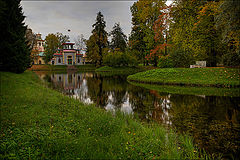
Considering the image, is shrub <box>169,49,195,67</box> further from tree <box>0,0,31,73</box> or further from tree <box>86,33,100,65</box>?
tree <box>86,33,100,65</box>

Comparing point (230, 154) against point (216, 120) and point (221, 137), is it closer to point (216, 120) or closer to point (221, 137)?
point (221, 137)

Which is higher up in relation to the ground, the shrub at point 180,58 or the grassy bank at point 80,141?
the shrub at point 180,58

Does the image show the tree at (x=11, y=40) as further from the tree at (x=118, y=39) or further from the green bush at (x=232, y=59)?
the tree at (x=118, y=39)

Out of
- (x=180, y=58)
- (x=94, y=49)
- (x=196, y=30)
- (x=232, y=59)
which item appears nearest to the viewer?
(x=196, y=30)

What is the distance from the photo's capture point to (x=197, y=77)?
17062 millimetres

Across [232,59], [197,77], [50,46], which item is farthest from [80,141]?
[50,46]

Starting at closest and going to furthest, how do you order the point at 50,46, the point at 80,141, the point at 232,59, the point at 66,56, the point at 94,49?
the point at 80,141 → the point at 232,59 → the point at 94,49 → the point at 66,56 → the point at 50,46

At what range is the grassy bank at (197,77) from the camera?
15.1 m

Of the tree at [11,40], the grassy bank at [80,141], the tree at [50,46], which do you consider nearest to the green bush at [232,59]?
the grassy bank at [80,141]

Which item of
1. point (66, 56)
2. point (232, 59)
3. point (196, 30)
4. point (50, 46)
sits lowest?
point (232, 59)

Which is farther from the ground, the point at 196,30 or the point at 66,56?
the point at 66,56

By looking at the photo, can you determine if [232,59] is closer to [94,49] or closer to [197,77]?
[197,77]

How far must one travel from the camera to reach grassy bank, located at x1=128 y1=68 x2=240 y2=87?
1512cm

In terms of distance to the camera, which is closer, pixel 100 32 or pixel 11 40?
pixel 11 40
